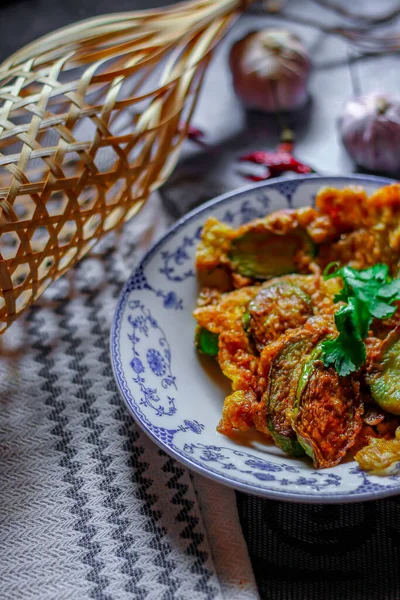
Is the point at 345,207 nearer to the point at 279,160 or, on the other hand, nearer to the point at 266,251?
the point at 266,251

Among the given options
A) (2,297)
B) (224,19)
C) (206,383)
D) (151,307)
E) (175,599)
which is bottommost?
(175,599)

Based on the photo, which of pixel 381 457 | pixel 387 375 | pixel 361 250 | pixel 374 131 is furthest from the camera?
pixel 374 131

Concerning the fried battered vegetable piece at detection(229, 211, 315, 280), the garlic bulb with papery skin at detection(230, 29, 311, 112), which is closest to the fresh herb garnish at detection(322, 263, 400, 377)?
the fried battered vegetable piece at detection(229, 211, 315, 280)

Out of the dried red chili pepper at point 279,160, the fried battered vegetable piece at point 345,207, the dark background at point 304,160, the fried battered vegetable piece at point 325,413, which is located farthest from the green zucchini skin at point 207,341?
the dried red chili pepper at point 279,160

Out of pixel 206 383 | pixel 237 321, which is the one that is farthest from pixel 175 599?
pixel 237 321

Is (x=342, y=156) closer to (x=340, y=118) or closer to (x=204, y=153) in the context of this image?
(x=340, y=118)

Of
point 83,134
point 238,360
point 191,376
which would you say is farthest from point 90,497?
point 83,134

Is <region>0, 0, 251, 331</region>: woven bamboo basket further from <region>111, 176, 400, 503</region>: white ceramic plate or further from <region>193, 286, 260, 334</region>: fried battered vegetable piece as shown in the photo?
<region>193, 286, 260, 334</region>: fried battered vegetable piece
